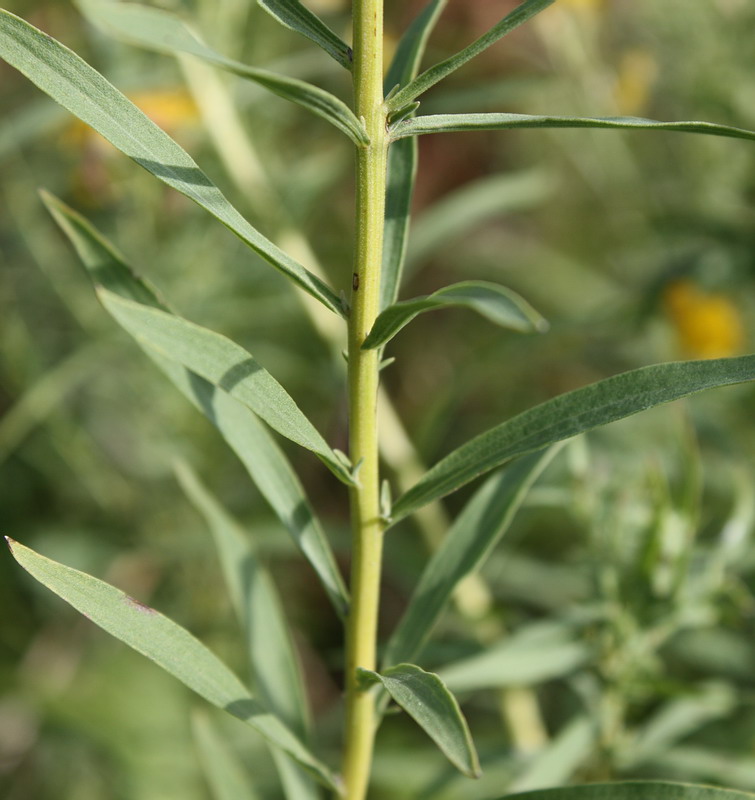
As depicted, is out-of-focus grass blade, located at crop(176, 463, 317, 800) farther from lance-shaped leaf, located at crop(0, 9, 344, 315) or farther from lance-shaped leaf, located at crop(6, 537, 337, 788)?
lance-shaped leaf, located at crop(0, 9, 344, 315)

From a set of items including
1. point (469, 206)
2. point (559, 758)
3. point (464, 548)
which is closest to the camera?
point (464, 548)

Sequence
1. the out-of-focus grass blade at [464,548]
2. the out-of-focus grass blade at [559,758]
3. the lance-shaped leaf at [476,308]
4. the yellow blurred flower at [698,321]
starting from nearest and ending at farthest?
the lance-shaped leaf at [476,308]
the out-of-focus grass blade at [464,548]
the out-of-focus grass blade at [559,758]
the yellow blurred flower at [698,321]

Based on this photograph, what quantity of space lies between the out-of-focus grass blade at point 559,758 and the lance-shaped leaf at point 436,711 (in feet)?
0.88

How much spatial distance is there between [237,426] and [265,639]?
157 millimetres

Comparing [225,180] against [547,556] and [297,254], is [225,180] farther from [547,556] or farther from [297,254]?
[547,556]

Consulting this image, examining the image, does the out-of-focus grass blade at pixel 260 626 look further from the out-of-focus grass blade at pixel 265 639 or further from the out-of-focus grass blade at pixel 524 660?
the out-of-focus grass blade at pixel 524 660

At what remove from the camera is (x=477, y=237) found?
2.17 metres

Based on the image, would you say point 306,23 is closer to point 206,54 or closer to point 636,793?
point 206,54

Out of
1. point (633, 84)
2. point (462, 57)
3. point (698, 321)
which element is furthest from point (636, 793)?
point (633, 84)

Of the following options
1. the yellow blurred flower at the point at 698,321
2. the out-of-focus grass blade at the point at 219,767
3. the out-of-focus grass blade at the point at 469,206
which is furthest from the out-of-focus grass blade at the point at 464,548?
the yellow blurred flower at the point at 698,321

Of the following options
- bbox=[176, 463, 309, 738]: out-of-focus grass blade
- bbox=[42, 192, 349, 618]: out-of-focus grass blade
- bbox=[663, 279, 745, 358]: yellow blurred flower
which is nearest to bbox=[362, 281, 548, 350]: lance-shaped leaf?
bbox=[42, 192, 349, 618]: out-of-focus grass blade

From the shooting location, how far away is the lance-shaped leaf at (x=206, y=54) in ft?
0.95

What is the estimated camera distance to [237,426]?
1.51ft

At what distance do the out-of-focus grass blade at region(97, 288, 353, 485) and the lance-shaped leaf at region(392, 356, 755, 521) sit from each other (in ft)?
0.24
